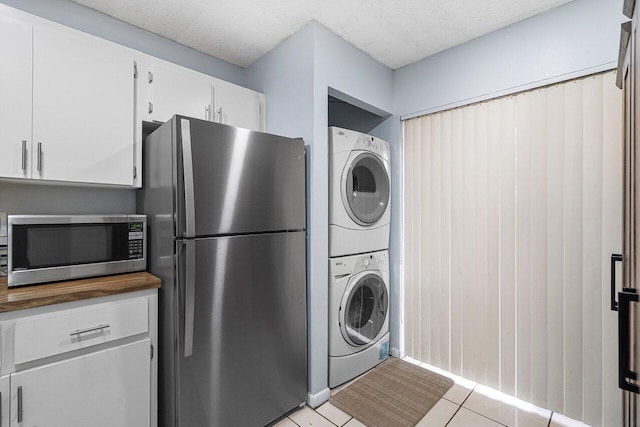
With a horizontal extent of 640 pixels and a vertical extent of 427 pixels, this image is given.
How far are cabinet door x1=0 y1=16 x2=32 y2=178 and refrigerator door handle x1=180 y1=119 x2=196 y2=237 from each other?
0.78 meters

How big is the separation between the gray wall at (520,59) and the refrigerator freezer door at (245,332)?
64.4 inches

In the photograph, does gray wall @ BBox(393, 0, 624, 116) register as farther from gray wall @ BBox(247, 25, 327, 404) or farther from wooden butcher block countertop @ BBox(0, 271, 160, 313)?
wooden butcher block countertop @ BBox(0, 271, 160, 313)

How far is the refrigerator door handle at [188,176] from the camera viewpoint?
1403 mm

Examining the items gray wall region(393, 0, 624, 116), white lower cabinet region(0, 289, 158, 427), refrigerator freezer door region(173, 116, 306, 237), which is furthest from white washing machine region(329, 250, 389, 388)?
gray wall region(393, 0, 624, 116)

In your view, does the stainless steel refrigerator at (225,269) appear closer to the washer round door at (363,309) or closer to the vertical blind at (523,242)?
the washer round door at (363,309)

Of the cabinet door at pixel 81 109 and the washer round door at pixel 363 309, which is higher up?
the cabinet door at pixel 81 109

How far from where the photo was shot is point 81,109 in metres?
1.58

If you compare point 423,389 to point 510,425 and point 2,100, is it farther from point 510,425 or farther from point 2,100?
point 2,100

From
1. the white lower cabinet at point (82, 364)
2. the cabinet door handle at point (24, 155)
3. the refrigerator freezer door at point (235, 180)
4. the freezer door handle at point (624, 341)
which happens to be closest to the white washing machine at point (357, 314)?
the refrigerator freezer door at point (235, 180)

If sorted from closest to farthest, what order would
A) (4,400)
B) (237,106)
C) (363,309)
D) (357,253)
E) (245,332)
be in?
(4,400) < (245,332) < (237,106) < (357,253) < (363,309)

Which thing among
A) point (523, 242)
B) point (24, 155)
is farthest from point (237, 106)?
point (523, 242)

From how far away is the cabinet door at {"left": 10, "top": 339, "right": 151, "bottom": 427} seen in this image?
1.19 m

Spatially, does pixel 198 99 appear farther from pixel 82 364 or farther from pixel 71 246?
pixel 82 364

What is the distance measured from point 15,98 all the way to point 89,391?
142 cm
